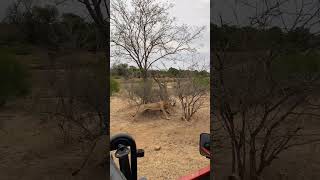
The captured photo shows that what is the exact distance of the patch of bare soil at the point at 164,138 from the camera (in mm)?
6910

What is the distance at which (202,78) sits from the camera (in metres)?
10.4

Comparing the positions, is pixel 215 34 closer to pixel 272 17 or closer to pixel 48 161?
pixel 272 17

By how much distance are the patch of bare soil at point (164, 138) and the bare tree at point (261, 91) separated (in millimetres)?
5367

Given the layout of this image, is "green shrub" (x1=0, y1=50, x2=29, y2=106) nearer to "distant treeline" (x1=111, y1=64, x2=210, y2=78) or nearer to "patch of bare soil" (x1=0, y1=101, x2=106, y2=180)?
"patch of bare soil" (x1=0, y1=101, x2=106, y2=180)

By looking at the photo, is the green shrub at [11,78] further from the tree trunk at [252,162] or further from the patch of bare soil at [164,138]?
the patch of bare soil at [164,138]

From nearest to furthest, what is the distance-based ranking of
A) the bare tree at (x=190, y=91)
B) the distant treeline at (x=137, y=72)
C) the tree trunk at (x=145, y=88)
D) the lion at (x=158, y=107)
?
1. the bare tree at (x=190, y=91)
2. the distant treeline at (x=137, y=72)
3. the lion at (x=158, y=107)
4. the tree trunk at (x=145, y=88)

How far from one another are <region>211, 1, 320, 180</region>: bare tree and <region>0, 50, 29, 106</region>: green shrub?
0.51 meters

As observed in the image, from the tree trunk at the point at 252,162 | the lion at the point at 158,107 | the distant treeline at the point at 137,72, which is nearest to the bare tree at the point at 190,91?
the distant treeline at the point at 137,72

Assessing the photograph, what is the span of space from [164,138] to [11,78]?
331 inches

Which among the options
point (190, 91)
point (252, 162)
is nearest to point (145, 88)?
point (190, 91)

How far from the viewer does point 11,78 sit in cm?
84

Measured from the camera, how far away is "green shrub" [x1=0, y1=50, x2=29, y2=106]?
32.3 inches

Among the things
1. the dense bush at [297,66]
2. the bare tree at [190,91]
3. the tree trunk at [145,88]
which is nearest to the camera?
the dense bush at [297,66]

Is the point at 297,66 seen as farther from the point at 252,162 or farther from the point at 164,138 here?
the point at 164,138
